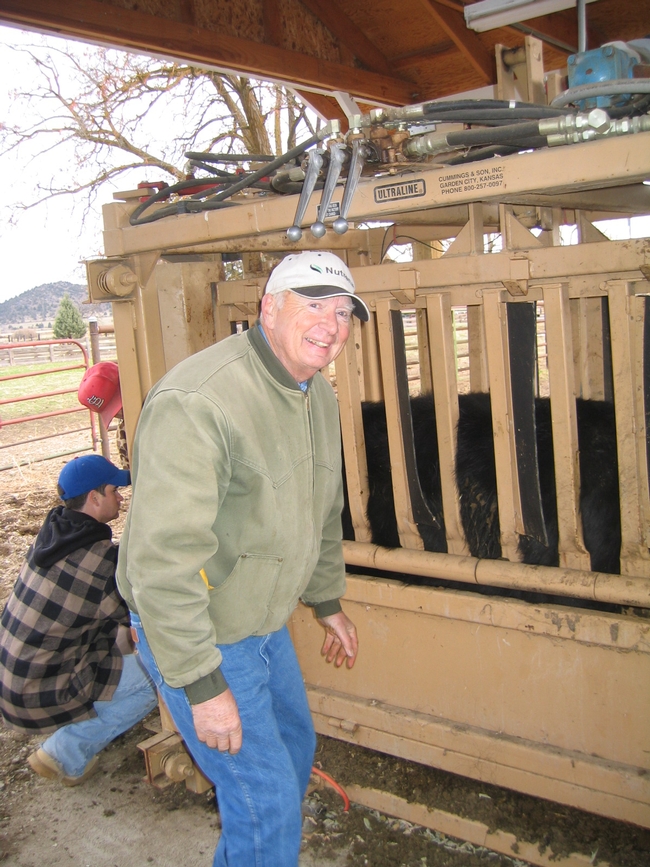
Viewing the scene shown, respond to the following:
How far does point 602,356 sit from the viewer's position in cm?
324

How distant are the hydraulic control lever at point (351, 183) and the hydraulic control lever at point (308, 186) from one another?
0.09 m

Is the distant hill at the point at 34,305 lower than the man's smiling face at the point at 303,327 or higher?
higher

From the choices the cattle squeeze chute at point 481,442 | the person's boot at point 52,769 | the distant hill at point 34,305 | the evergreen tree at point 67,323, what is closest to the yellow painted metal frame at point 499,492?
the cattle squeeze chute at point 481,442

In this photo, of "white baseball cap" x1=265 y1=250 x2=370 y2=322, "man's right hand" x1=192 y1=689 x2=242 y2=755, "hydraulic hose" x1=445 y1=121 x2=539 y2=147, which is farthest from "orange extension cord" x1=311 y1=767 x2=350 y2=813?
"hydraulic hose" x1=445 y1=121 x2=539 y2=147

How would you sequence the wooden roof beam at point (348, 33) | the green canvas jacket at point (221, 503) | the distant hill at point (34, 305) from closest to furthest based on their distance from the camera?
the green canvas jacket at point (221, 503)
the wooden roof beam at point (348, 33)
the distant hill at point (34, 305)

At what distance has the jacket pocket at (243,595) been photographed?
5.94 feet

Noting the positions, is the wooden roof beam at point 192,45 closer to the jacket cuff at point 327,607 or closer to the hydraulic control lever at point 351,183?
the hydraulic control lever at point 351,183

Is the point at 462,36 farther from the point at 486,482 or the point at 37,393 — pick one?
the point at 37,393

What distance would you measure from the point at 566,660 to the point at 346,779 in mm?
1026

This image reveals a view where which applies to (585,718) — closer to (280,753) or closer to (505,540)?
(505,540)

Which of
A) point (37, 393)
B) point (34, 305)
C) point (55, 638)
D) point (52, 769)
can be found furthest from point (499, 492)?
point (34, 305)

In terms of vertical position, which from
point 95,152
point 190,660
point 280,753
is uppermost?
point 95,152

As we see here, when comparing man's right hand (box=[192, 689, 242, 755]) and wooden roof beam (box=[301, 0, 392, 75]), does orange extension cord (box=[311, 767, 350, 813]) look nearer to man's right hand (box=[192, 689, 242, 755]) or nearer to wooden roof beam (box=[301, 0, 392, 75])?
man's right hand (box=[192, 689, 242, 755])

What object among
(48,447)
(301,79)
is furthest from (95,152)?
(301,79)
